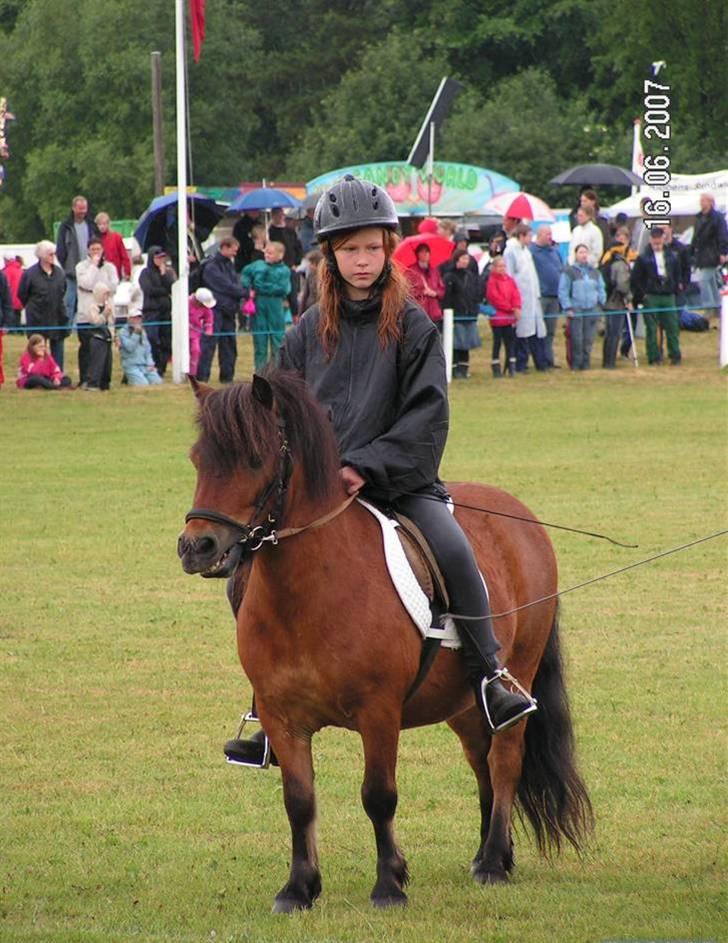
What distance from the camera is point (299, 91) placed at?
2896 inches

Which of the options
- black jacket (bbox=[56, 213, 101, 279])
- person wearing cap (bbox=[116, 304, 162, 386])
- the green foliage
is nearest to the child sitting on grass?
person wearing cap (bbox=[116, 304, 162, 386])

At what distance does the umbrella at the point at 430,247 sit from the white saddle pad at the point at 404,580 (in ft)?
56.4

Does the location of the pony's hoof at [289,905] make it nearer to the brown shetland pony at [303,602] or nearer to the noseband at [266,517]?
the brown shetland pony at [303,602]

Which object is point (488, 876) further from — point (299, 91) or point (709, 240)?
point (299, 91)

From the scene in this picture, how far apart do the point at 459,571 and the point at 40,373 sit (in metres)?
20.1

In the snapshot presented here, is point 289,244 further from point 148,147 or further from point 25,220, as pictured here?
point 25,220

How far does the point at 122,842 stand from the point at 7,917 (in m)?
1.06

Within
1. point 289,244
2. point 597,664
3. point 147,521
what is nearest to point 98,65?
point 289,244

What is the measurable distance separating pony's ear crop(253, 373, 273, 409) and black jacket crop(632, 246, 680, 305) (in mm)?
23571

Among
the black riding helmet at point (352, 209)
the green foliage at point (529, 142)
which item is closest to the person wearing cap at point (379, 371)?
the black riding helmet at point (352, 209)

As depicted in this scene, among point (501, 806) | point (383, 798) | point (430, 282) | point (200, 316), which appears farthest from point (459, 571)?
point (200, 316)

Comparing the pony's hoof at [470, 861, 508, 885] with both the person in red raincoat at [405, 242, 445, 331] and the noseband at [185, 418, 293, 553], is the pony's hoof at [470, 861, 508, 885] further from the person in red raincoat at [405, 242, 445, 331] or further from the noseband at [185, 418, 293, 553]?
the person in red raincoat at [405, 242, 445, 331]

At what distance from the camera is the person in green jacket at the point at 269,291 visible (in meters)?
26.1

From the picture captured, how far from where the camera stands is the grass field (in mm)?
6215
